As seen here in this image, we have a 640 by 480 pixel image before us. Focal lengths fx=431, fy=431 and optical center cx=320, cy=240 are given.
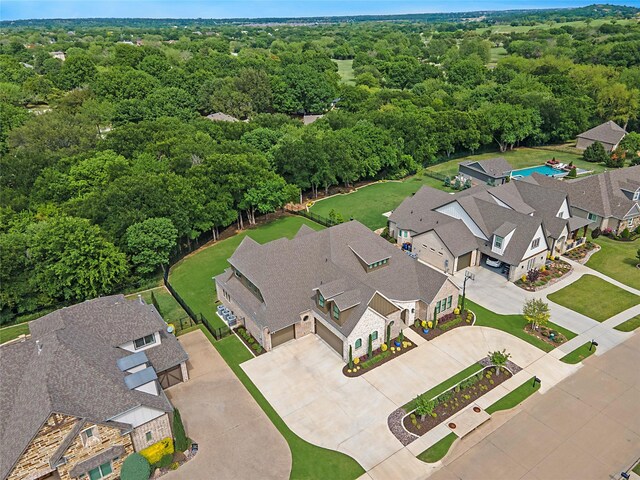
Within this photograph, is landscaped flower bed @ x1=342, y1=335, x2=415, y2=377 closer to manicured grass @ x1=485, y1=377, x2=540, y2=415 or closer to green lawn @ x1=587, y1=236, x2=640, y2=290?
manicured grass @ x1=485, y1=377, x2=540, y2=415

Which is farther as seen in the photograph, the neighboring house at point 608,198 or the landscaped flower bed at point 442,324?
the neighboring house at point 608,198

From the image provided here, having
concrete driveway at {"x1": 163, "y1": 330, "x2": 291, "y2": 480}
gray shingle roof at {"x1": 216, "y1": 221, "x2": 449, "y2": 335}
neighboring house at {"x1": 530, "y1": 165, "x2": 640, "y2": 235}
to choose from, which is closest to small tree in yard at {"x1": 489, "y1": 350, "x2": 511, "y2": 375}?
gray shingle roof at {"x1": 216, "y1": 221, "x2": 449, "y2": 335}

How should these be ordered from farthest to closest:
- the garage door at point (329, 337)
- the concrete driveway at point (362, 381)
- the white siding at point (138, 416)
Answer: the garage door at point (329, 337)
the concrete driveway at point (362, 381)
the white siding at point (138, 416)

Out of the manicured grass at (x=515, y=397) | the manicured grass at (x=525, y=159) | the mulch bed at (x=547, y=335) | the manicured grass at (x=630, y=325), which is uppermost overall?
the manicured grass at (x=525, y=159)

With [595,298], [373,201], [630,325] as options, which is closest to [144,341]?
[630,325]

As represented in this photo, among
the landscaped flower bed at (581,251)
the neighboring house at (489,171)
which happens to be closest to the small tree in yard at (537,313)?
the landscaped flower bed at (581,251)

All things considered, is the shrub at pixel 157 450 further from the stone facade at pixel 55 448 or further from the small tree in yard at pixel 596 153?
the small tree in yard at pixel 596 153
